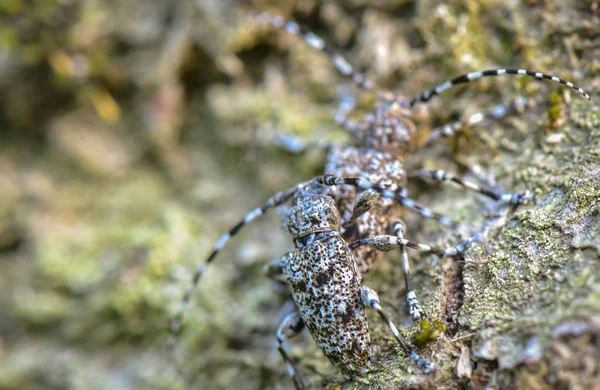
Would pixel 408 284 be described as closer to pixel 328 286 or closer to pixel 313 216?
pixel 328 286

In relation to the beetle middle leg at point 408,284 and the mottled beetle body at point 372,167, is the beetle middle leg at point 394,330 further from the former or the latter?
the mottled beetle body at point 372,167

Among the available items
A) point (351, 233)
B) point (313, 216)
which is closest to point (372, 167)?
point (351, 233)

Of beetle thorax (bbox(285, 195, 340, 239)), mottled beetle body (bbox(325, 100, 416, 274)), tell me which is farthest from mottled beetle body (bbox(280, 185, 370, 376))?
mottled beetle body (bbox(325, 100, 416, 274))

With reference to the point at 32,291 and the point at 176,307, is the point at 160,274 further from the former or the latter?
the point at 32,291

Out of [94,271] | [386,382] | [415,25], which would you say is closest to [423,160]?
[415,25]

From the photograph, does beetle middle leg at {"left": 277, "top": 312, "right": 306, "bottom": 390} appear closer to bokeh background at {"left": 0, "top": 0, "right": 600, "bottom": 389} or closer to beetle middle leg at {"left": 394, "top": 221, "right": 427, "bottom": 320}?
bokeh background at {"left": 0, "top": 0, "right": 600, "bottom": 389}

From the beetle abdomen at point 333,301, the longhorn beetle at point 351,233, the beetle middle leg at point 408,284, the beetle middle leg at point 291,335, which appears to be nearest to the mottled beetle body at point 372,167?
the longhorn beetle at point 351,233
